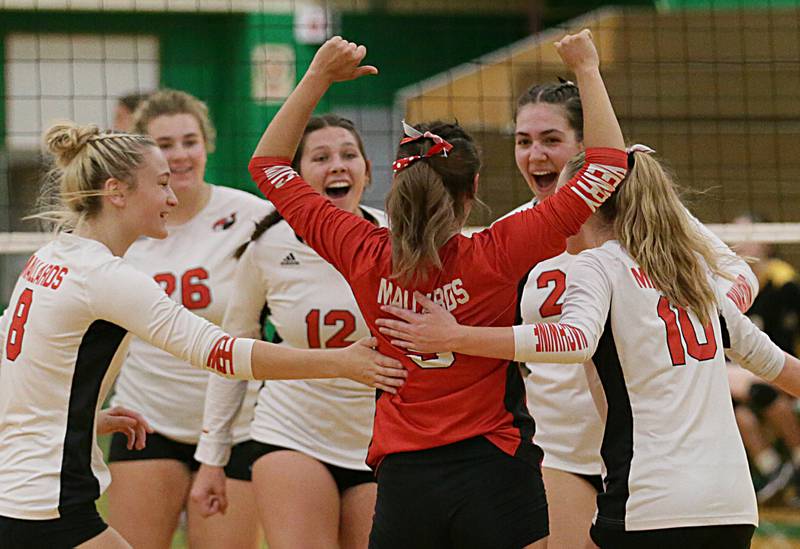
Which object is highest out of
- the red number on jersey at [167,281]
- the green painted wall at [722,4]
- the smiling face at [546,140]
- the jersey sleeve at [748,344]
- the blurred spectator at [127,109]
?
the green painted wall at [722,4]

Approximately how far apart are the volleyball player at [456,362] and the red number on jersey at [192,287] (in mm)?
1475

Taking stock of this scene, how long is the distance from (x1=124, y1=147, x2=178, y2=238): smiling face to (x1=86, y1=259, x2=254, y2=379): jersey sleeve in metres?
0.27

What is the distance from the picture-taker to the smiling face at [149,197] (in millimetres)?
3467

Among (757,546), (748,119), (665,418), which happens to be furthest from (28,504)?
(748,119)

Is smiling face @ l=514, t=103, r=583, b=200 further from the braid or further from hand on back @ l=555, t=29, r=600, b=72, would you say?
the braid

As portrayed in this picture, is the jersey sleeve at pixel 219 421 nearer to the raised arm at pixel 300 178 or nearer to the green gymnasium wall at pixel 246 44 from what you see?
the raised arm at pixel 300 178

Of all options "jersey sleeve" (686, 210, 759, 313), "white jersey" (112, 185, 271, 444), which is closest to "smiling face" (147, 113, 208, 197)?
"white jersey" (112, 185, 271, 444)

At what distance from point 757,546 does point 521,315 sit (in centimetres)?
455

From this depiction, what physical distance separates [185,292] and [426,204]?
1.73 metres

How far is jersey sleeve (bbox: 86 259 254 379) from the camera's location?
320 centimetres

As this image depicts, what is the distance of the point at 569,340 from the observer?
2.90 meters

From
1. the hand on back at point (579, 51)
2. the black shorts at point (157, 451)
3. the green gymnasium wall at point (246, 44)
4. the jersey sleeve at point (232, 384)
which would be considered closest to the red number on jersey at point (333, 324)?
the jersey sleeve at point (232, 384)

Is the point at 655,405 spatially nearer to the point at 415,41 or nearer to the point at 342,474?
the point at 342,474

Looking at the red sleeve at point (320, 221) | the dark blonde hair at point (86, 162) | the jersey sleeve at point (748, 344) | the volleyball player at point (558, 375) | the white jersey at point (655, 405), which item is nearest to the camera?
the white jersey at point (655, 405)
